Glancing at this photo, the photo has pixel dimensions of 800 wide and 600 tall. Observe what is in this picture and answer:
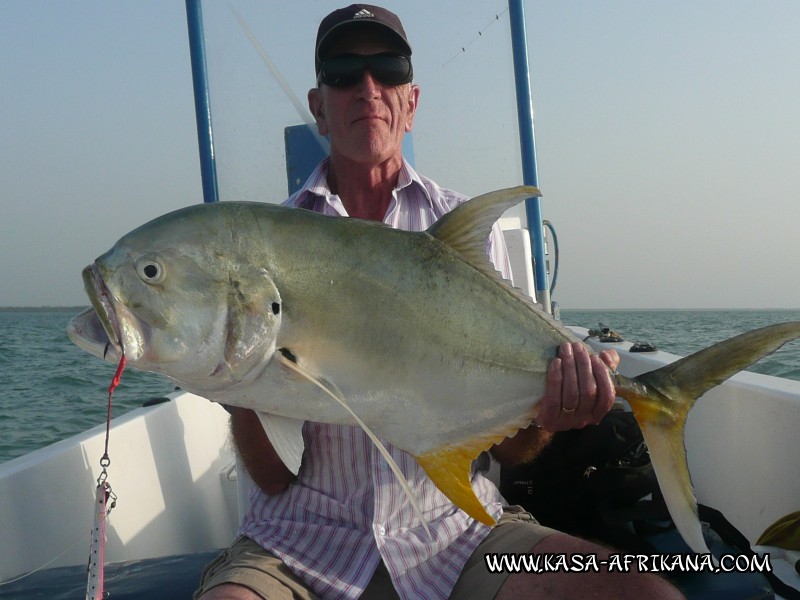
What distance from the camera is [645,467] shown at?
2564 mm

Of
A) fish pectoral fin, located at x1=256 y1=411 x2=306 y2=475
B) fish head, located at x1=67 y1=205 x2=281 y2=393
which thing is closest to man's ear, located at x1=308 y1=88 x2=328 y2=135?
fish head, located at x1=67 y1=205 x2=281 y2=393

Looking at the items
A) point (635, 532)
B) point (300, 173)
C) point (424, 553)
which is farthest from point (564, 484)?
point (300, 173)

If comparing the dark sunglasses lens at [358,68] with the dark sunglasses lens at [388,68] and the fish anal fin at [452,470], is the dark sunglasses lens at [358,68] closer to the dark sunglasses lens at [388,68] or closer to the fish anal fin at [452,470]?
the dark sunglasses lens at [388,68]

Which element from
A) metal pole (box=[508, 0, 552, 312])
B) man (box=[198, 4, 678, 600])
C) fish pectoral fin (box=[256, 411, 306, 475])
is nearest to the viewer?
fish pectoral fin (box=[256, 411, 306, 475])

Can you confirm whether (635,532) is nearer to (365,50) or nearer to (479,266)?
(479,266)

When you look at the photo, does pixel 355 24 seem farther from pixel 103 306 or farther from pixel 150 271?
pixel 103 306

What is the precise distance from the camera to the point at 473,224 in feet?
5.41

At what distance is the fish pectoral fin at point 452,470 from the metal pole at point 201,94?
2741 millimetres

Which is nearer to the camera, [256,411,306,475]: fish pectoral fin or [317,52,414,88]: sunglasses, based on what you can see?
[256,411,306,475]: fish pectoral fin

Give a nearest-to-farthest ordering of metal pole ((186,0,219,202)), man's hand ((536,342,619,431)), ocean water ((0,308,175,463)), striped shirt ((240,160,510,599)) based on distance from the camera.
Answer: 1. man's hand ((536,342,619,431))
2. striped shirt ((240,160,510,599))
3. metal pole ((186,0,219,202))
4. ocean water ((0,308,175,463))

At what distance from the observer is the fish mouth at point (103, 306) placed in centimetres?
134

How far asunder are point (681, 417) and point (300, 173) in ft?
8.73

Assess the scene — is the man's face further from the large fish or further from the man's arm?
the man's arm

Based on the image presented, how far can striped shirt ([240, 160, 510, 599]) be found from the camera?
198 centimetres
